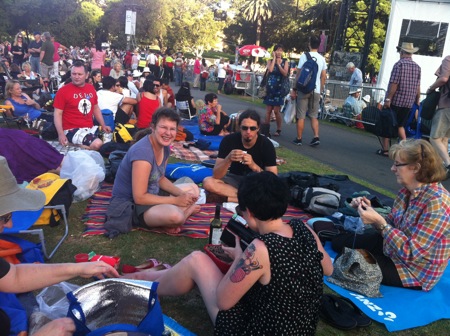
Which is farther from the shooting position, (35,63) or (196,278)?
(35,63)

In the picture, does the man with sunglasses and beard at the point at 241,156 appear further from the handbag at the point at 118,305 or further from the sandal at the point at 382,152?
the sandal at the point at 382,152

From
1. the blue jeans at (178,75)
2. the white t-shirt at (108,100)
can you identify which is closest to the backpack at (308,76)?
the white t-shirt at (108,100)

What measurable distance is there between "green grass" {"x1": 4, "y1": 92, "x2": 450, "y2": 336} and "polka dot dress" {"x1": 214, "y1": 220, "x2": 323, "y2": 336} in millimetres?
739

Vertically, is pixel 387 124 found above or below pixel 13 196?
above

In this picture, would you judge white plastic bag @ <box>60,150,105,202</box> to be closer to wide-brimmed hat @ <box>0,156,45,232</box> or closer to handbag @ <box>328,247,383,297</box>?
wide-brimmed hat @ <box>0,156,45,232</box>

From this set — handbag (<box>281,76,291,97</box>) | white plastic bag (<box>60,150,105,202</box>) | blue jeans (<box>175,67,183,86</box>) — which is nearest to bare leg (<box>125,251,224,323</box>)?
white plastic bag (<box>60,150,105,202</box>)

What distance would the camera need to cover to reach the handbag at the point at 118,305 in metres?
2.18

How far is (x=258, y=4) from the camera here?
4541 centimetres

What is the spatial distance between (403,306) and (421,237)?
0.62 m

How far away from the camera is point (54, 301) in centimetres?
269

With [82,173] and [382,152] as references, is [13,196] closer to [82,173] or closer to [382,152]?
[82,173]

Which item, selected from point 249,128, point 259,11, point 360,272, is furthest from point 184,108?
point 259,11

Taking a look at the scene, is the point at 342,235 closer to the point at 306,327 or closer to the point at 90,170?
the point at 306,327

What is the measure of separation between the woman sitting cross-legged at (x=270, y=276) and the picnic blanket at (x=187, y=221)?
205cm
